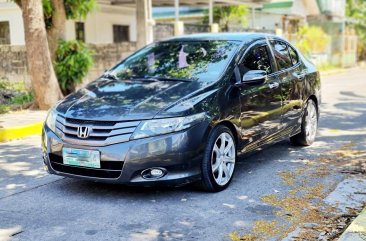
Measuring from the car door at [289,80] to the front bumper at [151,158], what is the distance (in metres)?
1.99

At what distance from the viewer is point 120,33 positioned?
2209 centimetres

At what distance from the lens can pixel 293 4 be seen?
1259 inches

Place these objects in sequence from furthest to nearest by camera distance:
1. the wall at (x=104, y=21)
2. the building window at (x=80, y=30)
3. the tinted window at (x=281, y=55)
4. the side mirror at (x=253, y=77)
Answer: the wall at (x=104, y=21) < the building window at (x=80, y=30) < the tinted window at (x=281, y=55) < the side mirror at (x=253, y=77)

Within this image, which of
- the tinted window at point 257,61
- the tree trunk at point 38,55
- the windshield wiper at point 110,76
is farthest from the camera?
the tree trunk at point 38,55

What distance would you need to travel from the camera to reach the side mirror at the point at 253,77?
571 cm

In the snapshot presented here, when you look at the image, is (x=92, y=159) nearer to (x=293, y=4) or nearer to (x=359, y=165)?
(x=359, y=165)

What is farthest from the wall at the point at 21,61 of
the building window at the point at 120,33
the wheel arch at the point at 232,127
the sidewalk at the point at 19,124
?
the wheel arch at the point at 232,127

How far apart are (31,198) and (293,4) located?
2918 cm

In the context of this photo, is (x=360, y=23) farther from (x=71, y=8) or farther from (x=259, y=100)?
(x=259, y=100)

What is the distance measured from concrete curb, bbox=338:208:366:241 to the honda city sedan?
149 cm

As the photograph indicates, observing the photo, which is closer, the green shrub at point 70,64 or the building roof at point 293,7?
the green shrub at point 70,64

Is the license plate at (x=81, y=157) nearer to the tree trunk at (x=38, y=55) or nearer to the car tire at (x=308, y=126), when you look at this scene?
the car tire at (x=308, y=126)

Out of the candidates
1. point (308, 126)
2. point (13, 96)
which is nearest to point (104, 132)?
point (308, 126)

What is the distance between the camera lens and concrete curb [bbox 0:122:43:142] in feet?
27.7
